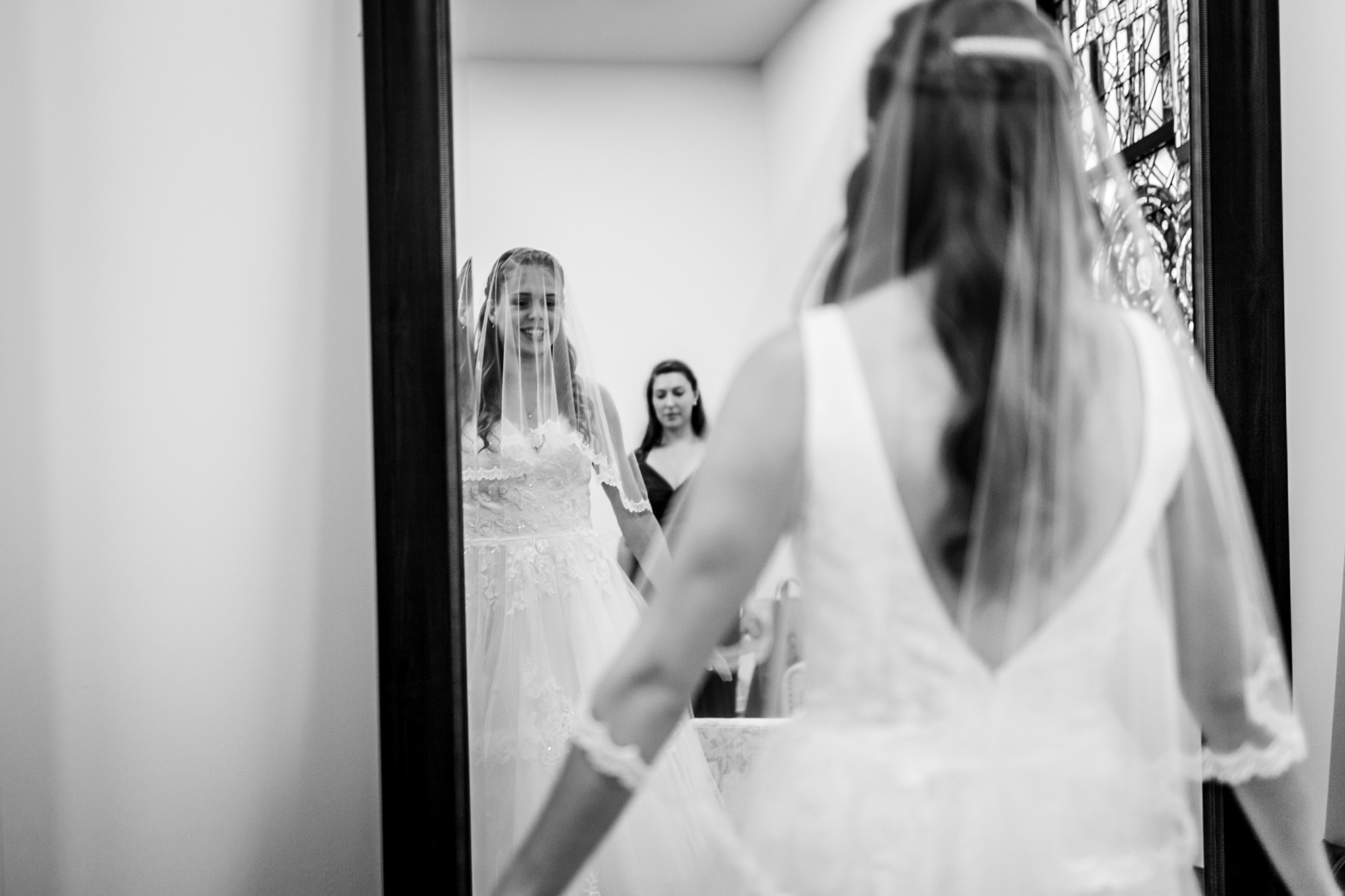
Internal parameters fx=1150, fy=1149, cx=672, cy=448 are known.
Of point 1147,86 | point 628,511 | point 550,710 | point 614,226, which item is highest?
point 1147,86

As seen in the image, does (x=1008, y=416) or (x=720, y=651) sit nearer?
(x=1008, y=416)

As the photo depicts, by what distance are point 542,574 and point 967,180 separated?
0.83 metres

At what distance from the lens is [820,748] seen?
0.86 m

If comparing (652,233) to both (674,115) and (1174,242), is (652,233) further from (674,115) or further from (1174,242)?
(1174,242)

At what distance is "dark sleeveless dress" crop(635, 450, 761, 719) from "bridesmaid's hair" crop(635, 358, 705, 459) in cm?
1

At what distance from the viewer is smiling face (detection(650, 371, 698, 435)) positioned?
1444 mm

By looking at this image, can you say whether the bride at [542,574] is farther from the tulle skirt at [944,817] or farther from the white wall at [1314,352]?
the white wall at [1314,352]

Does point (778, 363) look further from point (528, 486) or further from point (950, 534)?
point (528, 486)

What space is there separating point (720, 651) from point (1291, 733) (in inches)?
Result: 23.0

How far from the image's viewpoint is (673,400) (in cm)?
145

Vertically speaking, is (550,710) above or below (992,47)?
below

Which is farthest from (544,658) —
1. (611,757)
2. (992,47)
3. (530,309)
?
(992,47)

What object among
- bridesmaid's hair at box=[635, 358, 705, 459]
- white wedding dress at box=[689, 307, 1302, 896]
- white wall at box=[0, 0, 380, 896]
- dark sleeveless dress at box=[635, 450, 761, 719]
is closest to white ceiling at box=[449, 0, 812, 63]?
white wall at box=[0, 0, 380, 896]

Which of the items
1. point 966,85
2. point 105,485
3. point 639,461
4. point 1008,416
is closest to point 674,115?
point 639,461
